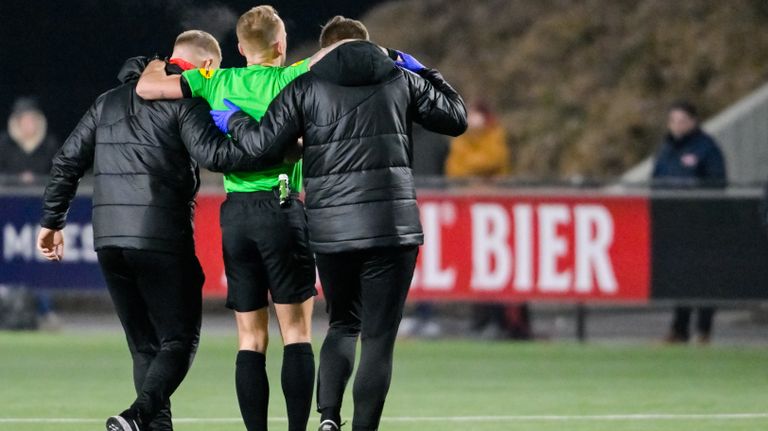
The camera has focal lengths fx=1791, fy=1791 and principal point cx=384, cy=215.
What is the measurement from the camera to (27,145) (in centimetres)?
1873

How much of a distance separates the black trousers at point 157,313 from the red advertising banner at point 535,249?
24.5ft

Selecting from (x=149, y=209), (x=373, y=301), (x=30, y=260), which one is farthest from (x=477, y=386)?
(x=30, y=260)

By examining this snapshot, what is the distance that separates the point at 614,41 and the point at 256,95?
1933cm

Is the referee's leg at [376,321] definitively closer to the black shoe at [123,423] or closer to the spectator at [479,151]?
the black shoe at [123,423]

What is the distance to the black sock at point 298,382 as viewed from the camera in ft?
29.2

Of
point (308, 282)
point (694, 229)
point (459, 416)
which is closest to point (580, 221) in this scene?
point (694, 229)

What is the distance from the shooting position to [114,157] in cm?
902

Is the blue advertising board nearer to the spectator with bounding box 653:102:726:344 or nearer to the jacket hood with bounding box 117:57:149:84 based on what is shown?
the spectator with bounding box 653:102:726:344

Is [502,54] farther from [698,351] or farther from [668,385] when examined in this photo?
[668,385]

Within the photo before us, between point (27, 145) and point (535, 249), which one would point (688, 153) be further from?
point (27, 145)

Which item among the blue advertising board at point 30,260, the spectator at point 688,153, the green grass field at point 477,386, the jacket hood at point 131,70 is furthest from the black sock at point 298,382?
the spectator at point 688,153

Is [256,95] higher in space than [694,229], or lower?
higher

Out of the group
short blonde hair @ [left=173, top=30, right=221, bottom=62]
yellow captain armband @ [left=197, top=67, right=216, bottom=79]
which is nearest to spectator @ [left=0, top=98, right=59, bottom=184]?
short blonde hair @ [left=173, top=30, right=221, bottom=62]

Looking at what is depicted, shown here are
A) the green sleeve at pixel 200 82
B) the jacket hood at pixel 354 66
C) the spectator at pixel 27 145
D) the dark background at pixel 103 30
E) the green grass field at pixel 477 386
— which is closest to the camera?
the jacket hood at pixel 354 66
